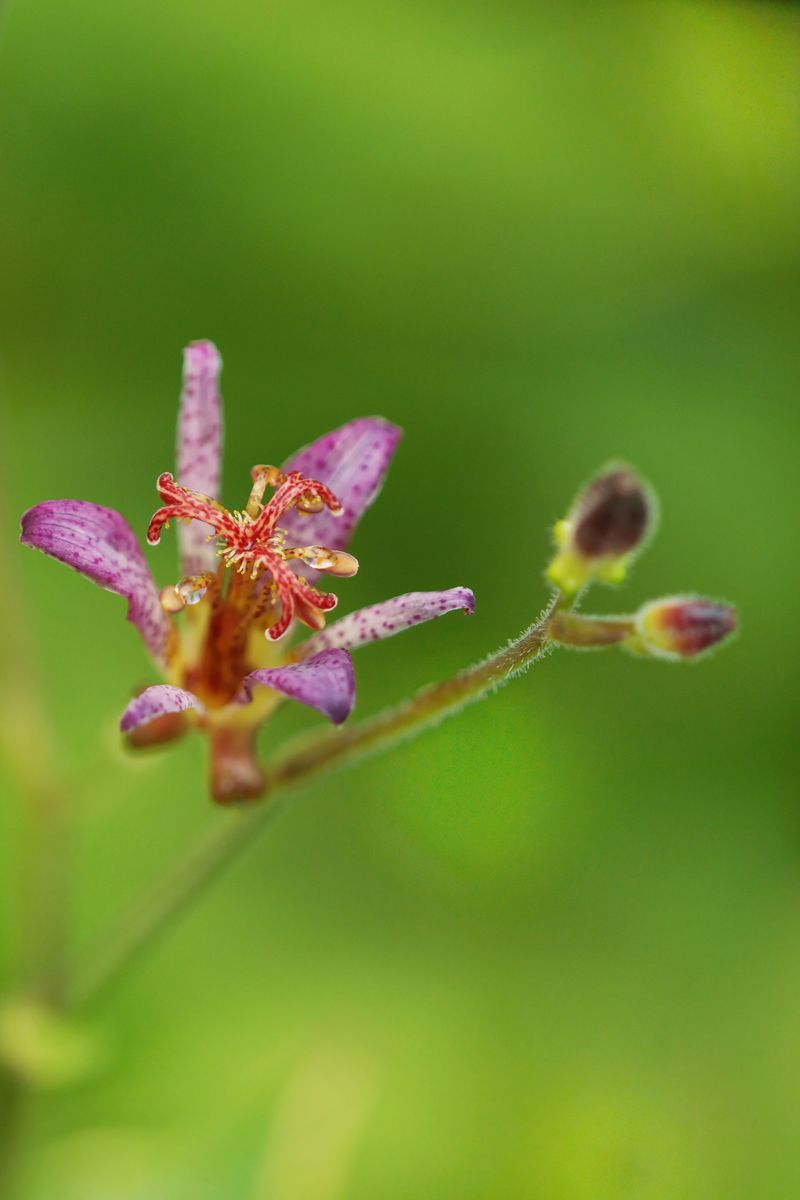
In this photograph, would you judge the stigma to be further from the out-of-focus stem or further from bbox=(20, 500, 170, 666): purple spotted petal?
the out-of-focus stem

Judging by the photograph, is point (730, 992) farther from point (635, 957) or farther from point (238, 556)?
point (238, 556)

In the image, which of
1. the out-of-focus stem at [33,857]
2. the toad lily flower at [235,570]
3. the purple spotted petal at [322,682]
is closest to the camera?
the purple spotted petal at [322,682]

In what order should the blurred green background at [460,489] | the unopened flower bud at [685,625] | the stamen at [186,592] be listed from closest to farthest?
the unopened flower bud at [685,625] → the stamen at [186,592] → the blurred green background at [460,489]

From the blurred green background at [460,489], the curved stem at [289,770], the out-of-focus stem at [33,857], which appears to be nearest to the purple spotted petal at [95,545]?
the curved stem at [289,770]

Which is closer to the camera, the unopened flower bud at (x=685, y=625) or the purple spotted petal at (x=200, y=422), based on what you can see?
the unopened flower bud at (x=685, y=625)

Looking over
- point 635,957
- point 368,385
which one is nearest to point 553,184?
point 368,385

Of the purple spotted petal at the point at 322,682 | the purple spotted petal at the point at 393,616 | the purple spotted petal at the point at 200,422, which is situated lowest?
the purple spotted petal at the point at 322,682

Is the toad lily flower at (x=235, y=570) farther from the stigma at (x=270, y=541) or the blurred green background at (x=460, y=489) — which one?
the blurred green background at (x=460, y=489)

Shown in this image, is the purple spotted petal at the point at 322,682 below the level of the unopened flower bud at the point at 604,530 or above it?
below
